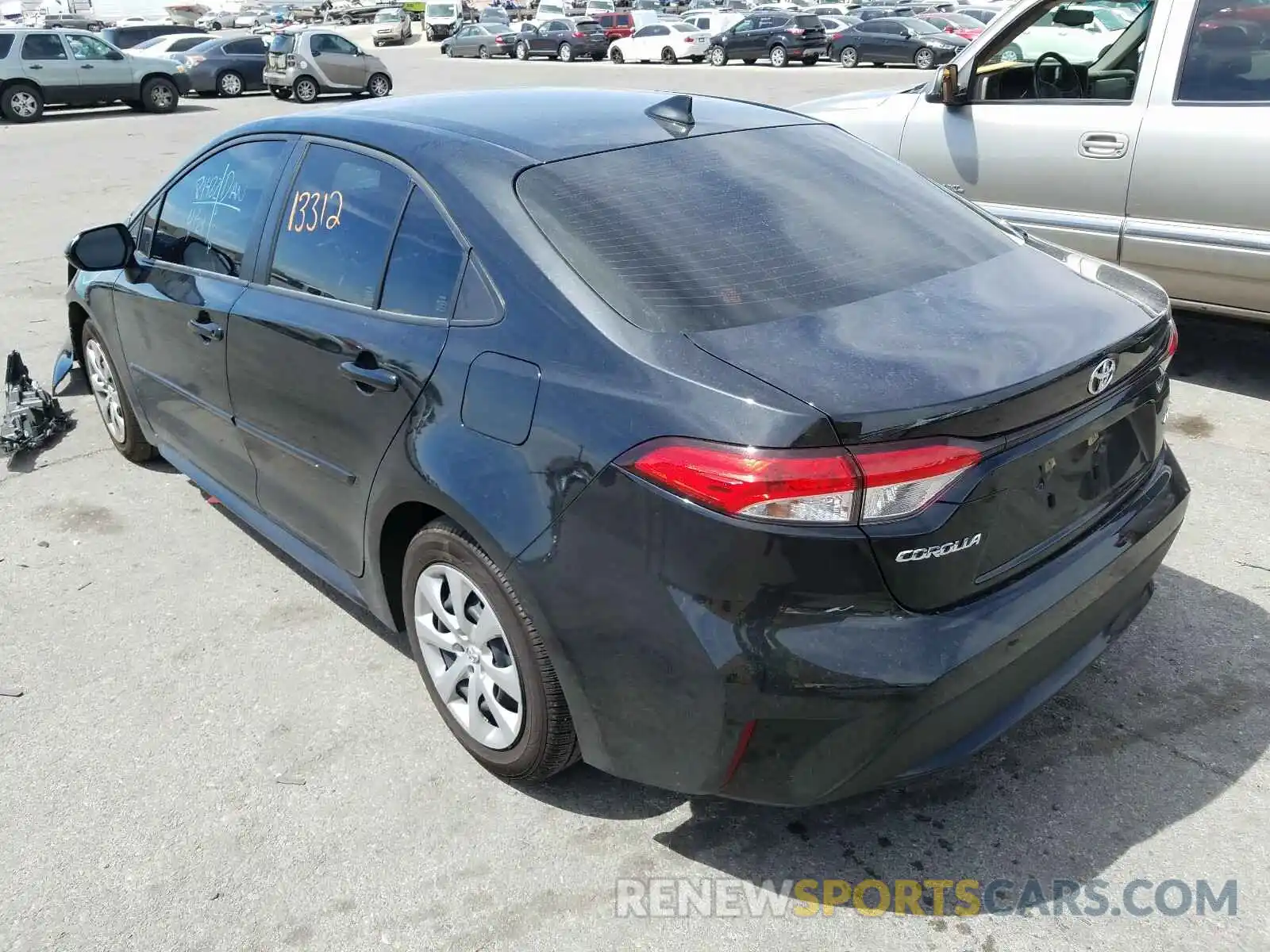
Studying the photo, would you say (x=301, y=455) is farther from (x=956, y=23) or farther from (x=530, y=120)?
(x=956, y=23)

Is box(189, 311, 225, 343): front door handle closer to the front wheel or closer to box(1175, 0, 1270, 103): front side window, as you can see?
box(1175, 0, 1270, 103): front side window

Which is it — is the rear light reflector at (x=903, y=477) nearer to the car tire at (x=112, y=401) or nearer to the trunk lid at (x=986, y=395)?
the trunk lid at (x=986, y=395)

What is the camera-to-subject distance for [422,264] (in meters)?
2.86

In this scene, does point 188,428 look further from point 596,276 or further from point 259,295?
point 596,276

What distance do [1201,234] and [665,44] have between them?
33203 mm

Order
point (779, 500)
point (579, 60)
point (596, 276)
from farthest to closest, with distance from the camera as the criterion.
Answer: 1. point (579, 60)
2. point (596, 276)
3. point (779, 500)

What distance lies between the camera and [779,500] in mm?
2125

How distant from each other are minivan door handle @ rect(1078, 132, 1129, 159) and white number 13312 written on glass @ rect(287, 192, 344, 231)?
3.85 m

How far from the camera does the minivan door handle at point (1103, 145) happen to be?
523 cm

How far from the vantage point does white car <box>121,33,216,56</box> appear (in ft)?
93.7

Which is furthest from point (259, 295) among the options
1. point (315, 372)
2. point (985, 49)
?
point (985, 49)

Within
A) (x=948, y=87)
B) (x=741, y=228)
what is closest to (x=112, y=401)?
(x=741, y=228)

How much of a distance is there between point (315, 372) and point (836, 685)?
1.79m

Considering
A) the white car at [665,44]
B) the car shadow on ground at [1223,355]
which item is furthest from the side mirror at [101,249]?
the white car at [665,44]
